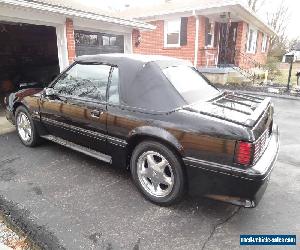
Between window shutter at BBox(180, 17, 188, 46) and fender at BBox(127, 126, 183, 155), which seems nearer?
fender at BBox(127, 126, 183, 155)

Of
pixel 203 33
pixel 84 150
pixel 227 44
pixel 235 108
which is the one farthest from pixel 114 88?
pixel 227 44

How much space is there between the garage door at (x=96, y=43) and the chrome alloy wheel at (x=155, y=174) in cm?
701

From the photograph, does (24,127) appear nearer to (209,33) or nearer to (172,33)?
(172,33)

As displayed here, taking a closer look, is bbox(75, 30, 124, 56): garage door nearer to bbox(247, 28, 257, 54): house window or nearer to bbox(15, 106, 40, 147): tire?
bbox(15, 106, 40, 147): tire

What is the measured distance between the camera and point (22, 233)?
2803mm

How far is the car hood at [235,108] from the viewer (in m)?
2.86

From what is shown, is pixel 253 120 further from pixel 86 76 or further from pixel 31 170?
pixel 31 170

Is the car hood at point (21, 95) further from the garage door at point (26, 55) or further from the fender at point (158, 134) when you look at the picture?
the garage door at point (26, 55)

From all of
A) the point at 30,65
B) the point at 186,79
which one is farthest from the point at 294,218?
the point at 30,65

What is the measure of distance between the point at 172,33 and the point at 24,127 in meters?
12.2

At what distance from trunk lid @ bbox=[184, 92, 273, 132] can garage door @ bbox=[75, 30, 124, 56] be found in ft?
22.4

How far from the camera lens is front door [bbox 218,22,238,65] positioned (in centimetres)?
1617

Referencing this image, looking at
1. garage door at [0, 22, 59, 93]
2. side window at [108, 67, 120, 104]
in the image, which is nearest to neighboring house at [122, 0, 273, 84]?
garage door at [0, 22, 59, 93]

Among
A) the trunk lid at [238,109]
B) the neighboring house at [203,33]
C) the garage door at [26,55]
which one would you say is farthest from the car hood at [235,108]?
the neighboring house at [203,33]
